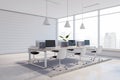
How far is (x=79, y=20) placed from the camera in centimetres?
885

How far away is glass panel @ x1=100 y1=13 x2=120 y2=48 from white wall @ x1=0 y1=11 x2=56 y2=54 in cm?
470

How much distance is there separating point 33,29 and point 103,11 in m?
5.30

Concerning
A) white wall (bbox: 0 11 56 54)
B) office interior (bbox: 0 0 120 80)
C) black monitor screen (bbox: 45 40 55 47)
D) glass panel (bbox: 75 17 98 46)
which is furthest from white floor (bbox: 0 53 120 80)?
glass panel (bbox: 75 17 98 46)

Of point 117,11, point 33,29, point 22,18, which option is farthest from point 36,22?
point 117,11

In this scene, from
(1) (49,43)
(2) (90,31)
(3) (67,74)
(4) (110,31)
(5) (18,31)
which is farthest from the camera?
(2) (90,31)

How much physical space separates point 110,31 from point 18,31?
6.34 meters

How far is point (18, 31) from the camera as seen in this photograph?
8.01 metres

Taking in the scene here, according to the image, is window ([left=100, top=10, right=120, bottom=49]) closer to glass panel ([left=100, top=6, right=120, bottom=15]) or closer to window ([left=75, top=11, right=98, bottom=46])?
glass panel ([left=100, top=6, right=120, bottom=15])

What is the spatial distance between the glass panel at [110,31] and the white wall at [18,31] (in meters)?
4.70

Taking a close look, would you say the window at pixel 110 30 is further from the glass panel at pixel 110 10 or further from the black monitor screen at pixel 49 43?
the black monitor screen at pixel 49 43

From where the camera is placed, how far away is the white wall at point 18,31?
7.37 m

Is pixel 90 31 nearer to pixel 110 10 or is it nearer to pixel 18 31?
pixel 110 10

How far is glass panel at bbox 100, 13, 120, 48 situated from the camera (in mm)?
6955

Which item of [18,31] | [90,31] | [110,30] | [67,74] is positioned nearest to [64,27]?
[90,31]
